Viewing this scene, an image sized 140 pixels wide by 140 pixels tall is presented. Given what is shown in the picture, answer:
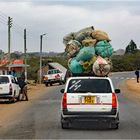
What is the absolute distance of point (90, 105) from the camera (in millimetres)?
17312

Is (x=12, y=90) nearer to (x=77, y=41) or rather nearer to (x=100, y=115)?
(x=77, y=41)

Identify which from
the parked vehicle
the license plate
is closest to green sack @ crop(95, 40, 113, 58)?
the license plate

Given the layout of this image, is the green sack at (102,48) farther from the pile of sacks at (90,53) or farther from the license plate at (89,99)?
the license plate at (89,99)

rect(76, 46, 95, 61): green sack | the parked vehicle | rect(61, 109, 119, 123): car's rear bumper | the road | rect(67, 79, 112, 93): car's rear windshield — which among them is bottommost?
the road

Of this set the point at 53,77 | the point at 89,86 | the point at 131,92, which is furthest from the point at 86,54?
the point at 53,77

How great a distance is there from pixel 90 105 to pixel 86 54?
484 inches

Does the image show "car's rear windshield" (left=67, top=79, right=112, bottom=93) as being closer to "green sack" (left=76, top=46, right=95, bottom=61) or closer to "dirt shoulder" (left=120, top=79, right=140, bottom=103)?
"green sack" (left=76, top=46, right=95, bottom=61)

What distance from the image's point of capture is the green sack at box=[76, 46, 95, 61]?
96.9 feet

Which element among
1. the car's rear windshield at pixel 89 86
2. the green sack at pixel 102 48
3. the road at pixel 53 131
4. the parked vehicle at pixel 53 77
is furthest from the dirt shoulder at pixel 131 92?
the car's rear windshield at pixel 89 86

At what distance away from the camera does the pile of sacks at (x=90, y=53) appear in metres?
29.5

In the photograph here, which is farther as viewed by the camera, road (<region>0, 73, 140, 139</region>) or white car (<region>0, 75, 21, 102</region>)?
white car (<region>0, 75, 21, 102</region>)

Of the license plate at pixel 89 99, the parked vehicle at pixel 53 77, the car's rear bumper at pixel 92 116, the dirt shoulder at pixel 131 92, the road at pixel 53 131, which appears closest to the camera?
the road at pixel 53 131

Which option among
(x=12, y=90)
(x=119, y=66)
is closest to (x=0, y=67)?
(x=12, y=90)

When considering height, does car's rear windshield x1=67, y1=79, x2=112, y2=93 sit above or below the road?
above
